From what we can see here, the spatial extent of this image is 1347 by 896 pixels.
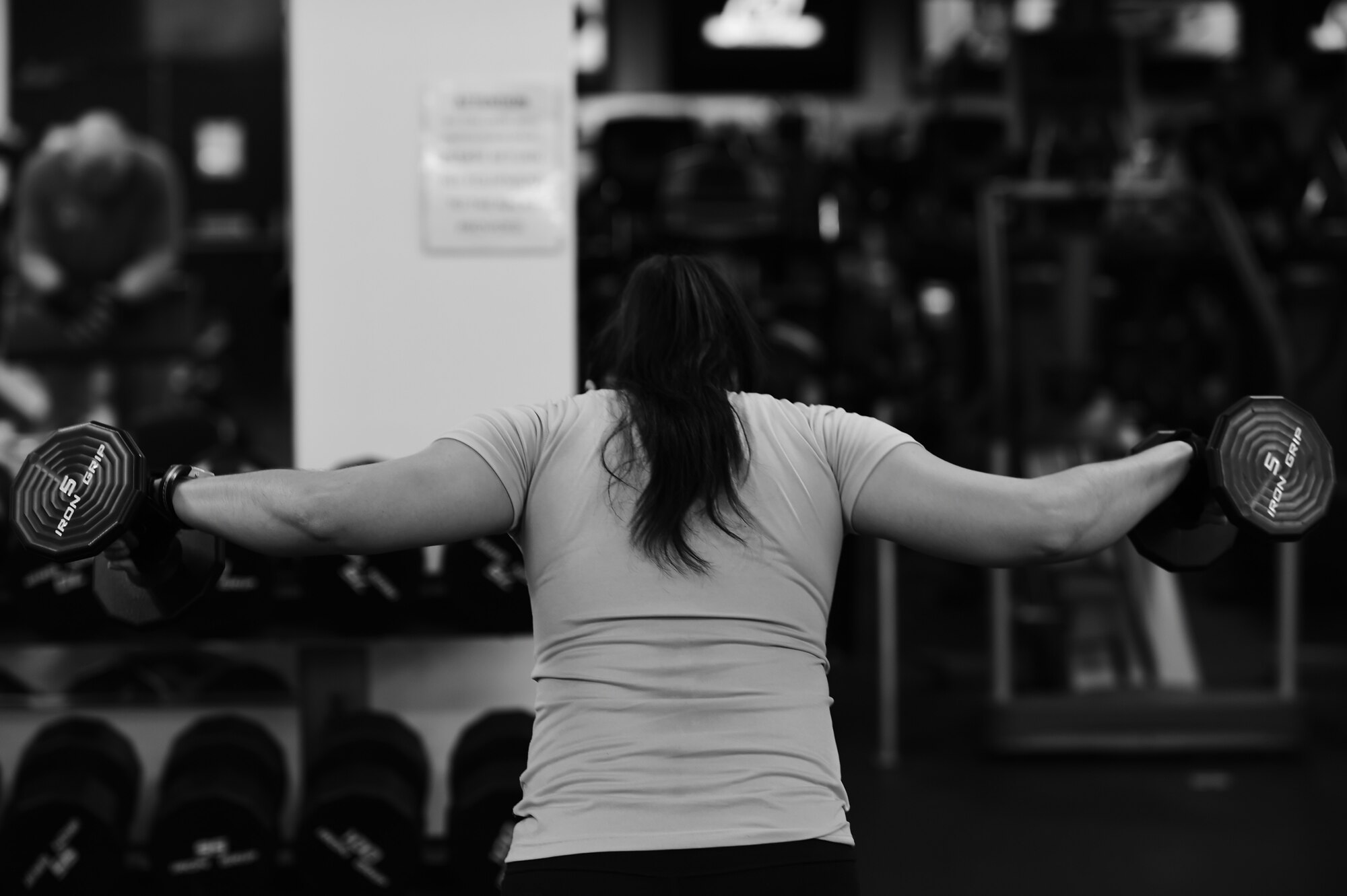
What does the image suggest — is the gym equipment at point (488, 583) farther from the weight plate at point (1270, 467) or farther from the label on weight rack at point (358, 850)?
the weight plate at point (1270, 467)

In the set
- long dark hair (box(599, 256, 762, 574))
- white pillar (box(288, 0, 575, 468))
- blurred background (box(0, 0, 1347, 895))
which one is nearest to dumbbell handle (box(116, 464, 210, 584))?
long dark hair (box(599, 256, 762, 574))

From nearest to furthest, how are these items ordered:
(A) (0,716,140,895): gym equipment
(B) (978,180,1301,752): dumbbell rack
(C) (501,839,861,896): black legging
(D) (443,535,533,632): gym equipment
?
(C) (501,839,861,896): black legging → (A) (0,716,140,895): gym equipment → (D) (443,535,533,632): gym equipment → (B) (978,180,1301,752): dumbbell rack

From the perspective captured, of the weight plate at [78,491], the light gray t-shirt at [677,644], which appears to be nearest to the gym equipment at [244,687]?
the weight plate at [78,491]

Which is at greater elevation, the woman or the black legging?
the woman

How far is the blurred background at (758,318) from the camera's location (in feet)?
8.91

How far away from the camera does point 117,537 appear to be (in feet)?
4.40

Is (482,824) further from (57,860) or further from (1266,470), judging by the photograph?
(1266,470)

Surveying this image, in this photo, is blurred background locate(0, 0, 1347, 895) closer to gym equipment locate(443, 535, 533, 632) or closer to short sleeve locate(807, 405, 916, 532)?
gym equipment locate(443, 535, 533, 632)

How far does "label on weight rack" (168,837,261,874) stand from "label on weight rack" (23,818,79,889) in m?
0.17

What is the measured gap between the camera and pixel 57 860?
2.38m

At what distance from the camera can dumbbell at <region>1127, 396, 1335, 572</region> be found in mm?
1359

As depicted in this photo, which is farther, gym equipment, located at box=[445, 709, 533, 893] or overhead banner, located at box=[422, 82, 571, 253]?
overhead banner, located at box=[422, 82, 571, 253]

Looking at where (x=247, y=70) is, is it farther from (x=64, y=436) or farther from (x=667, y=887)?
(x=667, y=887)

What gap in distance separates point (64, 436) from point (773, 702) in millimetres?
761
